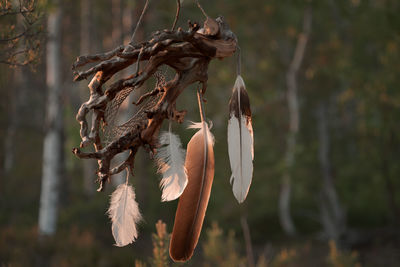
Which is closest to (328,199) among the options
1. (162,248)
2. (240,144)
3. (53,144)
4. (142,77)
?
(53,144)

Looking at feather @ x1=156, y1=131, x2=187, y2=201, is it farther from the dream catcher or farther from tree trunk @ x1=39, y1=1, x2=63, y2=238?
tree trunk @ x1=39, y1=1, x2=63, y2=238

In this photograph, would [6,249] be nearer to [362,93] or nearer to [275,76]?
[362,93]

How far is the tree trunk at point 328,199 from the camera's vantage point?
771cm

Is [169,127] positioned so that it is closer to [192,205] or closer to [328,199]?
[192,205]

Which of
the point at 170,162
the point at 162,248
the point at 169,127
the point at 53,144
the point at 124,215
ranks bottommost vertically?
the point at 53,144

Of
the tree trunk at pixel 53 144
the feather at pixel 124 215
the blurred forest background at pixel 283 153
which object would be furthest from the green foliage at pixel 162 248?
the tree trunk at pixel 53 144

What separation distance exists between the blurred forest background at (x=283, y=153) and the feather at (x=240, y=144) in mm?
3534

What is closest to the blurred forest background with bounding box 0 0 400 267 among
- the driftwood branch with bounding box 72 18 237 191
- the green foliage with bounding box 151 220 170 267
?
the green foliage with bounding box 151 220 170 267

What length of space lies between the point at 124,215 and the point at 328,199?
25.3 feet

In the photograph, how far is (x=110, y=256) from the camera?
22.3 feet

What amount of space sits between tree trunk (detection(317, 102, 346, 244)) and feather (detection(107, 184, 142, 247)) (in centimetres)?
682

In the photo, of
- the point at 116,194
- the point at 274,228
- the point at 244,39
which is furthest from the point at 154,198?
the point at 116,194

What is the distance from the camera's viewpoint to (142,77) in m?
1.26

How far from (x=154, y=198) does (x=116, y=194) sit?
946 cm
